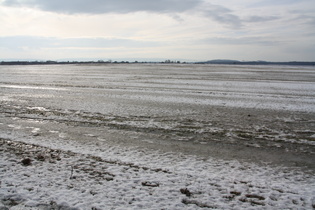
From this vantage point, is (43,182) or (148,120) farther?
(148,120)

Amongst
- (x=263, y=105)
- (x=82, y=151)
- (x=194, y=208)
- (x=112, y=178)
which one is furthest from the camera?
(x=263, y=105)

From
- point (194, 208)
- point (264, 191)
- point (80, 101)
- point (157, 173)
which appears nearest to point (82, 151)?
point (157, 173)

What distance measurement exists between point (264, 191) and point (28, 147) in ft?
27.3

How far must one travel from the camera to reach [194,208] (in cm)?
566

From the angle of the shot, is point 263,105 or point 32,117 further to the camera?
point 263,105

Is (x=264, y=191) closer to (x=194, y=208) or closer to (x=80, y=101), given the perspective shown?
(x=194, y=208)

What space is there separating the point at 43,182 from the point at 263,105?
16.0 m

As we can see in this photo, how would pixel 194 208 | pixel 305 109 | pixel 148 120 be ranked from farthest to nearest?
pixel 305 109 → pixel 148 120 → pixel 194 208

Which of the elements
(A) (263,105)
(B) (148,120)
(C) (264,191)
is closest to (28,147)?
(B) (148,120)

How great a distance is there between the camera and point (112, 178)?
7.00m

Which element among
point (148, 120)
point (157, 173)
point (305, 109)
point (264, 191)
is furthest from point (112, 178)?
point (305, 109)

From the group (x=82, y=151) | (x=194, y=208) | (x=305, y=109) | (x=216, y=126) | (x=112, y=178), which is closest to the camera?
(x=194, y=208)

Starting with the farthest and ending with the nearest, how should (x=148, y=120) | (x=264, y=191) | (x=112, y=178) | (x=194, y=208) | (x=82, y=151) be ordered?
(x=148, y=120) < (x=82, y=151) < (x=112, y=178) < (x=264, y=191) < (x=194, y=208)

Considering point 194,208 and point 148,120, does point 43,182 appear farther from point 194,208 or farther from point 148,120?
point 148,120
